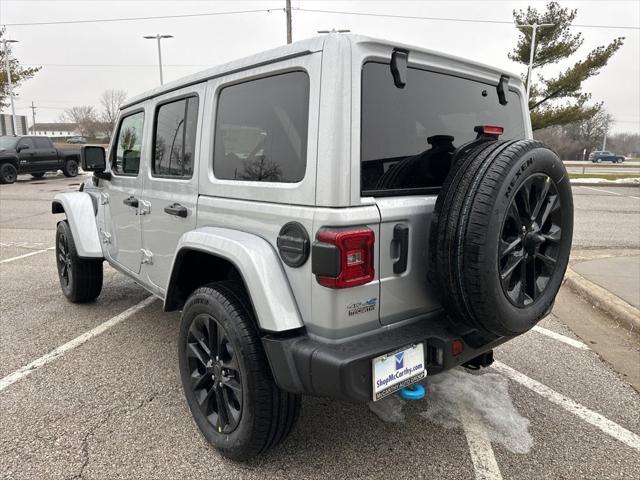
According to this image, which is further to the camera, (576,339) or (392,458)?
(576,339)

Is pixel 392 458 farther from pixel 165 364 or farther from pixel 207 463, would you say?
→ pixel 165 364

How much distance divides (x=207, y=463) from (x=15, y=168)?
19.5 metres

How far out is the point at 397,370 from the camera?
1.98 metres

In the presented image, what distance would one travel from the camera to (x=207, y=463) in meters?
2.31

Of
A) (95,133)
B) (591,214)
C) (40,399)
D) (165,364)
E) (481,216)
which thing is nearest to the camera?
(481,216)

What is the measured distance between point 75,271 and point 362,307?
3.45 m

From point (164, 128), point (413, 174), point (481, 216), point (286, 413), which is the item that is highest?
point (164, 128)

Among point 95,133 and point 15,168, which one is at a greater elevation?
point 95,133

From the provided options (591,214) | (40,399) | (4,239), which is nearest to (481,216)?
(40,399)

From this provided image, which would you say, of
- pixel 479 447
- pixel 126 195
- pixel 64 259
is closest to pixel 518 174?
pixel 479 447

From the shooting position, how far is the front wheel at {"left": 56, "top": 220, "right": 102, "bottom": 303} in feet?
14.3

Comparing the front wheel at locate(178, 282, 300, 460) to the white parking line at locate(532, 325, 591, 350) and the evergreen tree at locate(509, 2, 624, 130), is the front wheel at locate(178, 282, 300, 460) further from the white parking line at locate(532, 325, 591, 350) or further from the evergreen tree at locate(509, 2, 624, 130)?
the evergreen tree at locate(509, 2, 624, 130)

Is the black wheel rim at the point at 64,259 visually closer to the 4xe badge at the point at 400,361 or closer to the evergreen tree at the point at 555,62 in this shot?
the 4xe badge at the point at 400,361

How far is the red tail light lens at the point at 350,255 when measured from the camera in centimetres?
183
